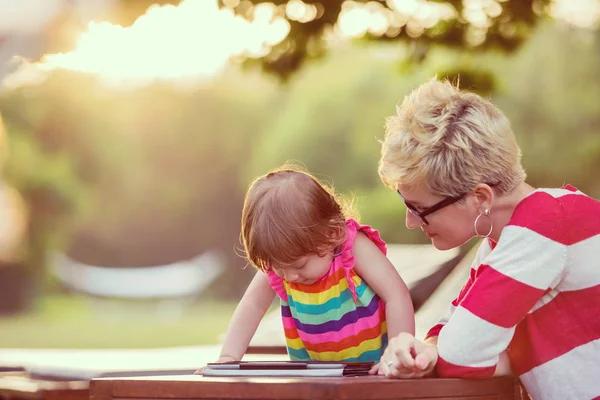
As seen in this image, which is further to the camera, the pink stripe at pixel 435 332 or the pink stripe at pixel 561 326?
the pink stripe at pixel 435 332

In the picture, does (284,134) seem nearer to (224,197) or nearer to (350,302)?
(224,197)

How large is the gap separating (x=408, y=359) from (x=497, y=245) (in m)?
0.29

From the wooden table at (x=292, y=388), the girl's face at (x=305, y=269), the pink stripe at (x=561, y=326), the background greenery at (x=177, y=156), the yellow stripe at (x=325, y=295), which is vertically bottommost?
the wooden table at (x=292, y=388)

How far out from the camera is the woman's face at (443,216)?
1.68 m

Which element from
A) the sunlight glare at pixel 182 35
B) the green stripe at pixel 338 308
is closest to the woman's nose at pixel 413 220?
the green stripe at pixel 338 308

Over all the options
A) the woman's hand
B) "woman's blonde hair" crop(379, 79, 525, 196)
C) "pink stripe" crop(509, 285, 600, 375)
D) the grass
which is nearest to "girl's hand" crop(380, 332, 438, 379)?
the woman's hand

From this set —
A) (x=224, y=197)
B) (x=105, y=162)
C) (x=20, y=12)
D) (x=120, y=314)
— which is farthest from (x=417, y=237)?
(x=105, y=162)

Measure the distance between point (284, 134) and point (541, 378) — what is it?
22.5 meters

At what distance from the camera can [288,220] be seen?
1.82m

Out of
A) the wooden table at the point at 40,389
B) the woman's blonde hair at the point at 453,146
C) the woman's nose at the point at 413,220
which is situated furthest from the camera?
the wooden table at the point at 40,389

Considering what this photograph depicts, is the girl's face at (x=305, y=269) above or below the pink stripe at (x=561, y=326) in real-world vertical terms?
above

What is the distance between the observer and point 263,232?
182cm

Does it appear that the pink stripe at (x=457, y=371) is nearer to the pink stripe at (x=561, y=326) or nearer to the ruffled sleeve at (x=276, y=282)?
the pink stripe at (x=561, y=326)

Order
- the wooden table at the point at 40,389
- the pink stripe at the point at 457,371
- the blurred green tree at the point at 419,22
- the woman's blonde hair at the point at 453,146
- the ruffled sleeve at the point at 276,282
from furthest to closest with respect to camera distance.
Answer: the blurred green tree at the point at 419,22 → the wooden table at the point at 40,389 → the ruffled sleeve at the point at 276,282 → the woman's blonde hair at the point at 453,146 → the pink stripe at the point at 457,371
